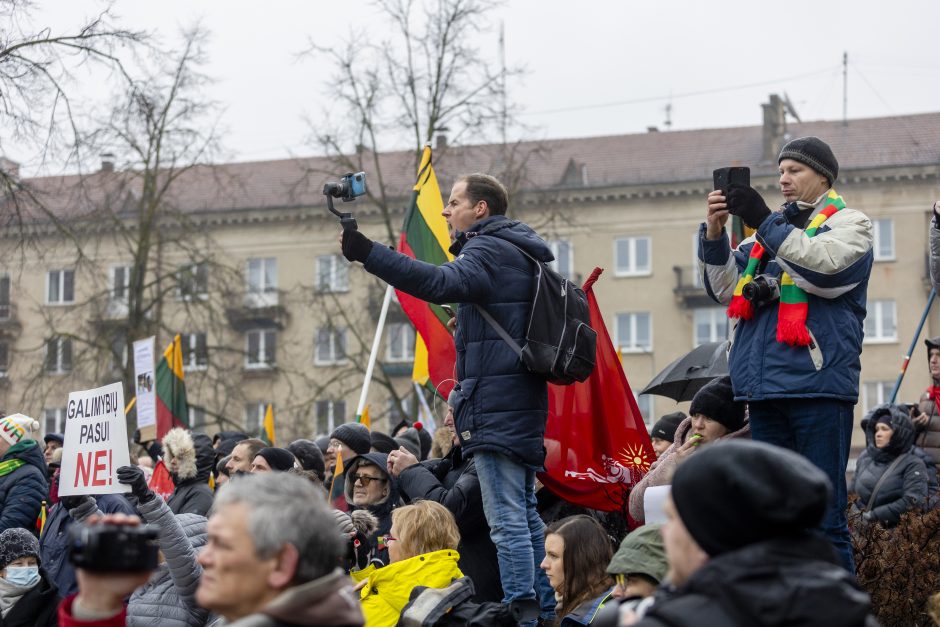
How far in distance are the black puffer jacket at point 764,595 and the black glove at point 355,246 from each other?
3.24 metres

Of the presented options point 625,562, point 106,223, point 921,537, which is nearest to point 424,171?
point 921,537

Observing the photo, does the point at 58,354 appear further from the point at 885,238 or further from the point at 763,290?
the point at 885,238

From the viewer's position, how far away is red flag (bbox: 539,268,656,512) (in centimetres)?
859

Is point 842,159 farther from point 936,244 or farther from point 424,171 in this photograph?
point 936,244

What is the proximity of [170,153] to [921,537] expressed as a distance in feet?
76.1

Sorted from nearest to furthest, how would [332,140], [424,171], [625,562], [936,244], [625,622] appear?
[625,622], [625,562], [936,244], [424,171], [332,140]

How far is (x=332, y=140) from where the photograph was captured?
30.8 m

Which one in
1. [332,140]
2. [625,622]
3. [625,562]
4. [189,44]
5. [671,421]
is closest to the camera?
[625,622]

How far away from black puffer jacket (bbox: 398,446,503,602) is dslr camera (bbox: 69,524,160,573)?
3.79 metres

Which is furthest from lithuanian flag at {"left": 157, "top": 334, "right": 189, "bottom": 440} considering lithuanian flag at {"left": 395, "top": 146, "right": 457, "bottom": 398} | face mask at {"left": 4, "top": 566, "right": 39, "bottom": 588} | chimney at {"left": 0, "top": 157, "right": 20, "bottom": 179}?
face mask at {"left": 4, "top": 566, "right": 39, "bottom": 588}

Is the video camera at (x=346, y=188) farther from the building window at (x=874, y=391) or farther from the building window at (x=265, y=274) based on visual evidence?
the building window at (x=265, y=274)

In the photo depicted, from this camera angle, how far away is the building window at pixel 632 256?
49938 millimetres

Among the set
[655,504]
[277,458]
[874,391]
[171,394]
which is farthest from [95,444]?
[874,391]

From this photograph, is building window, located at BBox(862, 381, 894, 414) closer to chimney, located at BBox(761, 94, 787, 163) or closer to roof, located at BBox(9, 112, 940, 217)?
roof, located at BBox(9, 112, 940, 217)
